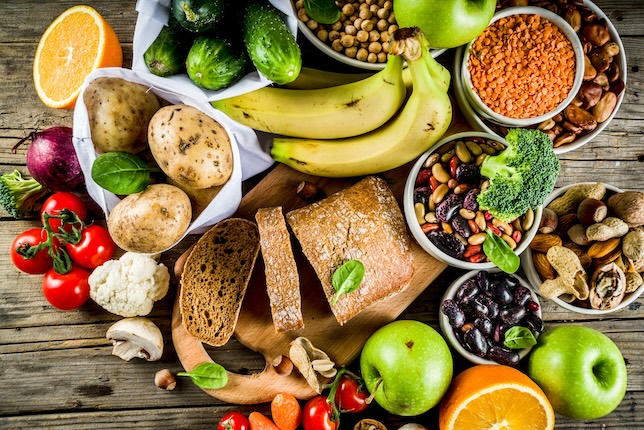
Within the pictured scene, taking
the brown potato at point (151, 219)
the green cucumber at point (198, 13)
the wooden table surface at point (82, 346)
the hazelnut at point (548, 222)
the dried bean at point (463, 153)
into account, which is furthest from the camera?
the wooden table surface at point (82, 346)

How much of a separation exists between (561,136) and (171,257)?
126 centimetres

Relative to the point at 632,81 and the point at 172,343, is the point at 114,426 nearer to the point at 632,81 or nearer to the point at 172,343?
the point at 172,343

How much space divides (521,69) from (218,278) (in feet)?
3.48

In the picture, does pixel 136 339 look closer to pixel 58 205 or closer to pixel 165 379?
pixel 165 379

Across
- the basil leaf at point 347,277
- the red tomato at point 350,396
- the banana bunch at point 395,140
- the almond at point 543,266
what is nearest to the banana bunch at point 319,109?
the banana bunch at point 395,140

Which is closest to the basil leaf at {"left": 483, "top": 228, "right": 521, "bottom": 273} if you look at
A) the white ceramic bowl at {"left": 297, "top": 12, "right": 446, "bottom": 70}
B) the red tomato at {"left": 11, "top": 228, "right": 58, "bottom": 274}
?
the white ceramic bowl at {"left": 297, "top": 12, "right": 446, "bottom": 70}

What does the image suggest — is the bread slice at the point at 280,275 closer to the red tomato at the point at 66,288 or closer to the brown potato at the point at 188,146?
the brown potato at the point at 188,146

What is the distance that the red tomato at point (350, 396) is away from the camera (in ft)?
5.29

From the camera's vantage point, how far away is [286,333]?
166 cm

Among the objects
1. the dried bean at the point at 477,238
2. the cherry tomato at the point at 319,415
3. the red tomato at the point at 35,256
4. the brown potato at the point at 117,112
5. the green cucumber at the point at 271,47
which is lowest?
the cherry tomato at the point at 319,415

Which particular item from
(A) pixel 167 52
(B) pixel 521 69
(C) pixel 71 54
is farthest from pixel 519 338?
(C) pixel 71 54

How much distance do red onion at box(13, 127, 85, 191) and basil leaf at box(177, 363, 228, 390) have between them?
69 cm

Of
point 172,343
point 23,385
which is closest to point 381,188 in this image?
point 172,343

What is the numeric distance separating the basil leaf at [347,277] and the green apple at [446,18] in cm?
63
